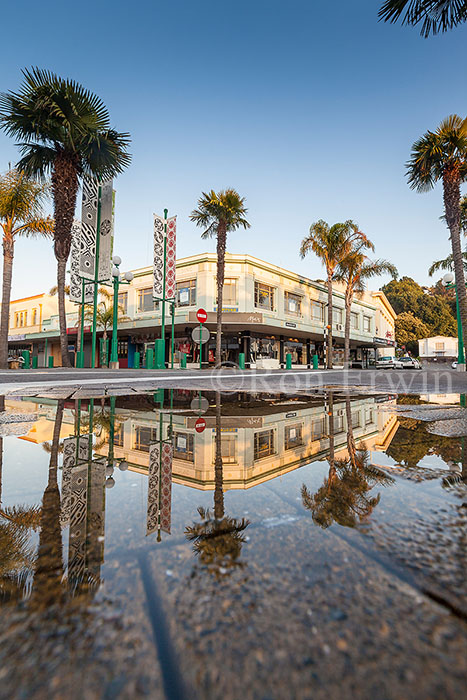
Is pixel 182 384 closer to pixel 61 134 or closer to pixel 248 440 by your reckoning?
pixel 248 440

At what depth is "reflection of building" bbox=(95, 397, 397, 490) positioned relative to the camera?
138 cm

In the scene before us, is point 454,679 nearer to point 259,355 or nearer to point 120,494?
point 120,494

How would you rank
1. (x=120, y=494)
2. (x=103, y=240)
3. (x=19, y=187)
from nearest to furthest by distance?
(x=120, y=494) → (x=103, y=240) → (x=19, y=187)

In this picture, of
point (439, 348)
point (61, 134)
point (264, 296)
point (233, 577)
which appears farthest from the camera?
point (439, 348)

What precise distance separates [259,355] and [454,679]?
28.2 metres

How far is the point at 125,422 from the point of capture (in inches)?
93.7

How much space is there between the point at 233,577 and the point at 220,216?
22.9 metres

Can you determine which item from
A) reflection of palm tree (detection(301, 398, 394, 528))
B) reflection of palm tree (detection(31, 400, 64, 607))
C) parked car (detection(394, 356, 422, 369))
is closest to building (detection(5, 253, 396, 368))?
parked car (detection(394, 356, 422, 369))

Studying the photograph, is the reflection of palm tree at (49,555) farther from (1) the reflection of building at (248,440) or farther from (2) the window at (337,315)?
(2) the window at (337,315)

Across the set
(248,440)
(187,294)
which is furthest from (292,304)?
(248,440)

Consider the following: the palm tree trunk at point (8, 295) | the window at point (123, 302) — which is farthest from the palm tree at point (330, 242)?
the palm tree trunk at point (8, 295)

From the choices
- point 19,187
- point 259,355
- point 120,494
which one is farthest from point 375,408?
point 259,355

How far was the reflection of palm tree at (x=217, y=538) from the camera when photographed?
699 millimetres

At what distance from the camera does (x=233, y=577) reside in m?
0.64
